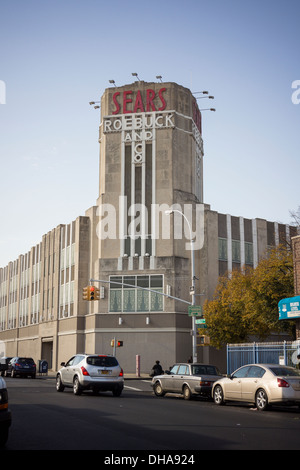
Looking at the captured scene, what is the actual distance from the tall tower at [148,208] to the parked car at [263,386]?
30.0 metres

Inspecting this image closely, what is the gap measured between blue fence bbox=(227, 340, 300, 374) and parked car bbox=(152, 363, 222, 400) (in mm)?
5558

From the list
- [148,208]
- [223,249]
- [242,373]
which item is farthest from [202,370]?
[148,208]

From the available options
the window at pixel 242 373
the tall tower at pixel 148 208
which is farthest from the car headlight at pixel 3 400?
the tall tower at pixel 148 208

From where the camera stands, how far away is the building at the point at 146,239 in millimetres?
50875

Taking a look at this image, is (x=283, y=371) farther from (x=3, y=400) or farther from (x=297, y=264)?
(x=297, y=264)

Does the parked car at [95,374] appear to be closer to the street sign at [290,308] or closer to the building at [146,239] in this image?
the street sign at [290,308]

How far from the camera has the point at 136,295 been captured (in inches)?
2036

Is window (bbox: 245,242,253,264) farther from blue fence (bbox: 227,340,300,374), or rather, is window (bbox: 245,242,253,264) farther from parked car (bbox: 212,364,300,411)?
parked car (bbox: 212,364,300,411)

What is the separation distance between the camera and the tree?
3878 cm

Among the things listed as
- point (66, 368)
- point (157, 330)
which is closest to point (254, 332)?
point (157, 330)

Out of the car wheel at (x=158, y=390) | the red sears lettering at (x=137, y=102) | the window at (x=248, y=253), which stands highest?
the red sears lettering at (x=137, y=102)

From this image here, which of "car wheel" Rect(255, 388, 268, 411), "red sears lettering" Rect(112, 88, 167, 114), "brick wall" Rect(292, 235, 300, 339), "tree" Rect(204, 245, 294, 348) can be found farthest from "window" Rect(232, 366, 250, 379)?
"red sears lettering" Rect(112, 88, 167, 114)

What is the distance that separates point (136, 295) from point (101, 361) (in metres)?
28.6

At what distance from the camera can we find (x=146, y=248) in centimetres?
5300
